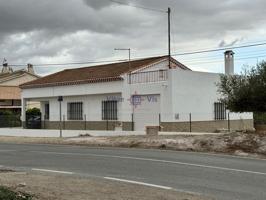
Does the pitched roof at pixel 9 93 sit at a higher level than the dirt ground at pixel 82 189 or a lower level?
higher

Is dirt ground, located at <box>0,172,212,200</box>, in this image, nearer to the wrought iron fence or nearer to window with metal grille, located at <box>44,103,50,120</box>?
the wrought iron fence

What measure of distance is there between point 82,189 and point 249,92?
63.6 feet

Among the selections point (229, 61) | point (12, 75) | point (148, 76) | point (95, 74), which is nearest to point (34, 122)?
point (95, 74)

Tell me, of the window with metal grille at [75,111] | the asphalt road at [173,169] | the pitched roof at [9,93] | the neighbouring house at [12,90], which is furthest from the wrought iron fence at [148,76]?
the pitched roof at [9,93]

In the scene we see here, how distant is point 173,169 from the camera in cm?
1534

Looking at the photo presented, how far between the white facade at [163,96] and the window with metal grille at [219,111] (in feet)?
1.36

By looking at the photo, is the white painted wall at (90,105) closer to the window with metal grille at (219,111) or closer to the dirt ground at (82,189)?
the window with metal grille at (219,111)

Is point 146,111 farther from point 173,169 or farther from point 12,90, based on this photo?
point 12,90

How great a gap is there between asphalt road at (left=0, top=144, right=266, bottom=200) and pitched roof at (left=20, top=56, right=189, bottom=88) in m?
19.0

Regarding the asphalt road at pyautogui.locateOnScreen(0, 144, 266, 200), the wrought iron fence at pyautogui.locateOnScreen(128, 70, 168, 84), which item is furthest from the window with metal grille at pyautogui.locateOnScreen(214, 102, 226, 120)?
the asphalt road at pyautogui.locateOnScreen(0, 144, 266, 200)

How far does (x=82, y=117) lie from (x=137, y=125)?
7.33 m

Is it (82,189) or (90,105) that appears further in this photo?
(90,105)

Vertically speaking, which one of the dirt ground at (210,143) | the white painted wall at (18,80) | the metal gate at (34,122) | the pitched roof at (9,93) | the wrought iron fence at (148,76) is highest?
the white painted wall at (18,80)

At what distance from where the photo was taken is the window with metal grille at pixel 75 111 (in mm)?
43094
